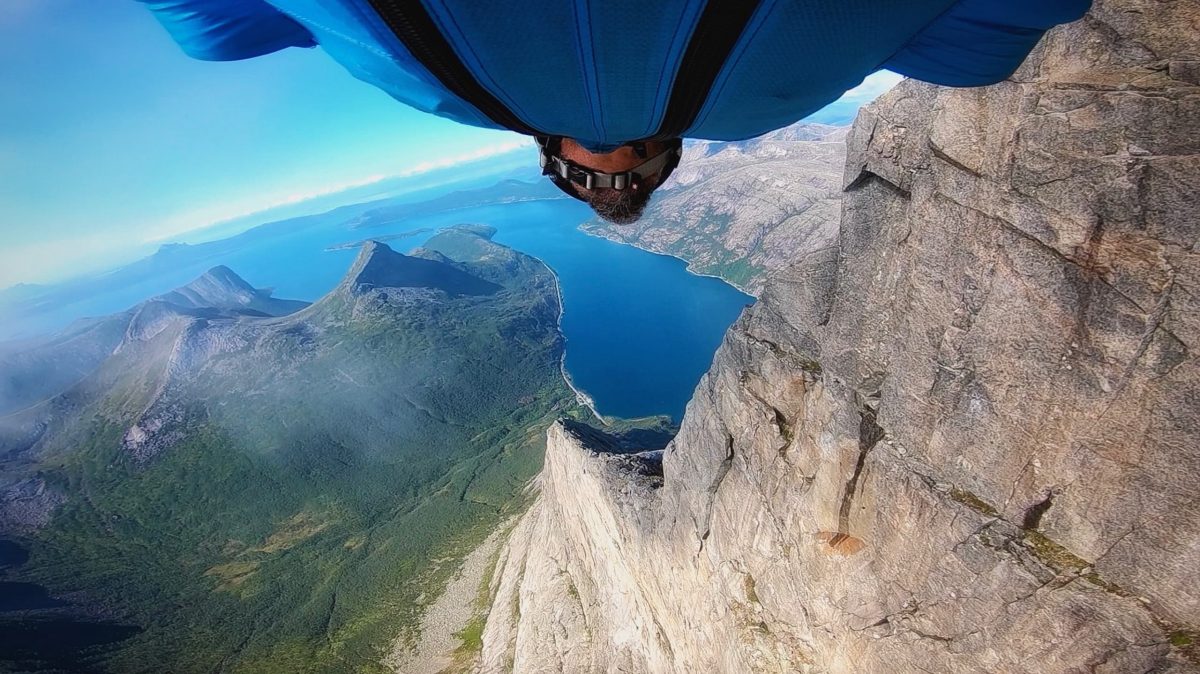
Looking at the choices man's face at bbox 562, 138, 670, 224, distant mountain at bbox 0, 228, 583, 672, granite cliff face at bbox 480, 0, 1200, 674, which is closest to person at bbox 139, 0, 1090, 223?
man's face at bbox 562, 138, 670, 224

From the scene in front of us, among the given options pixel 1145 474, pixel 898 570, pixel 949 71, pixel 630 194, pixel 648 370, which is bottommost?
pixel 648 370

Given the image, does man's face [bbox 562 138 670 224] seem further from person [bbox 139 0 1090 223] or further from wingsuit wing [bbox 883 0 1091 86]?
wingsuit wing [bbox 883 0 1091 86]

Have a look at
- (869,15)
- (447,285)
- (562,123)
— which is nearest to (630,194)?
(562,123)

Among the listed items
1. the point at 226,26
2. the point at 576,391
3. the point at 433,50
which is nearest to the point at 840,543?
the point at 433,50

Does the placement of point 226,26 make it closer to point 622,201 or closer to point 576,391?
point 622,201

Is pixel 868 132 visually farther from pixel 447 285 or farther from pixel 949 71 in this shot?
pixel 447 285

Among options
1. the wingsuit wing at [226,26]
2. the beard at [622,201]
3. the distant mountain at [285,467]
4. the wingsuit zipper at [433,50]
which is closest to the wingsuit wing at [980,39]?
the beard at [622,201]
